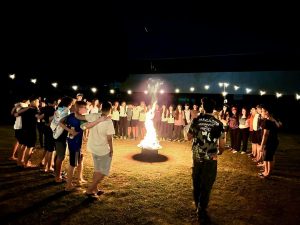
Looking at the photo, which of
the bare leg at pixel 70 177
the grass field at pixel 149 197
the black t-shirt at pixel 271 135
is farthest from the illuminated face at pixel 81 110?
the black t-shirt at pixel 271 135

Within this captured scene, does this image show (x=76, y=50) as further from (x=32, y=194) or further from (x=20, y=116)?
(x=32, y=194)

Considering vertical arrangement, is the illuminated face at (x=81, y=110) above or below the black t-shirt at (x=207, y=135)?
above

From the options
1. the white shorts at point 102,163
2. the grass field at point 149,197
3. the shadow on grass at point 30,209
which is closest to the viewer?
the shadow on grass at point 30,209

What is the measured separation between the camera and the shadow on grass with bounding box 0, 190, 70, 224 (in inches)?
223

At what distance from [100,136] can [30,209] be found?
2.15 metres

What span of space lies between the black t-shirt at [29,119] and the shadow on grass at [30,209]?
317 cm

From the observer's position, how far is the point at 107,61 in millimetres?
35094

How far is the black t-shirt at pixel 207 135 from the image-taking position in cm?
602

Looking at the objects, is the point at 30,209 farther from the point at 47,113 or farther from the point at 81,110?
the point at 47,113

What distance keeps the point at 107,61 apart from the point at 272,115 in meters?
28.2

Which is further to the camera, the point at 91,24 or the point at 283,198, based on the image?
the point at 91,24

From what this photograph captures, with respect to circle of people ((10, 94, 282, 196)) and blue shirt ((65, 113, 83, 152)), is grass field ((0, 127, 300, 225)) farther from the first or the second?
blue shirt ((65, 113, 83, 152))

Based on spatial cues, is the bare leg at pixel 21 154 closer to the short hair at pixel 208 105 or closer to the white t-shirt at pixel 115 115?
the short hair at pixel 208 105

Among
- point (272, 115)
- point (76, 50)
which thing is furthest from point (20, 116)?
point (76, 50)
